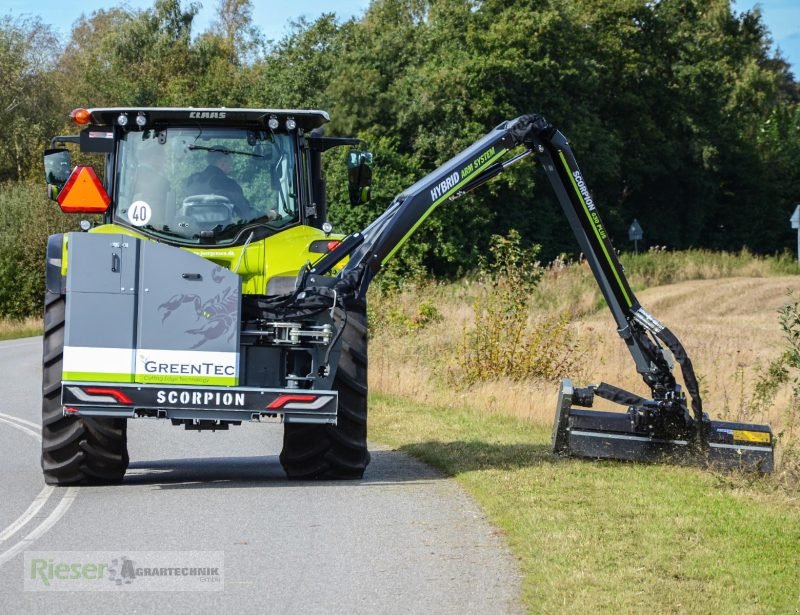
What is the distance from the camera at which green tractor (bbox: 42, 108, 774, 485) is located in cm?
1022

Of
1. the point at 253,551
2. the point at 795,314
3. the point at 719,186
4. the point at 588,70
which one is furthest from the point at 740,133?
the point at 253,551

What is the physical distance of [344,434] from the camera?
36.2ft

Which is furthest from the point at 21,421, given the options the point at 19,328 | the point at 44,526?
the point at 19,328

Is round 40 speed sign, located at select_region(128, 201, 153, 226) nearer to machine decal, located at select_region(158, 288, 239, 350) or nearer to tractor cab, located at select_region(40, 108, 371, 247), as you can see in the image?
tractor cab, located at select_region(40, 108, 371, 247)

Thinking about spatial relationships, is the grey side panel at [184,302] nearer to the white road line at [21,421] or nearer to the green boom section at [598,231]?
the green boom section at [598,231]

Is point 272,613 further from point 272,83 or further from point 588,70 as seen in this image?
point 272,83

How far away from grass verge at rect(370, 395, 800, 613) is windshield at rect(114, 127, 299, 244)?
289 cm

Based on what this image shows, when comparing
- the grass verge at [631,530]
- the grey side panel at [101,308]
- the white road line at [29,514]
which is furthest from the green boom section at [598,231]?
the white road line at [29,514]

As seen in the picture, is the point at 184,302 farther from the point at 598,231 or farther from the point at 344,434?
the point at 598,231

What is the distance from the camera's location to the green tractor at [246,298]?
10.2m

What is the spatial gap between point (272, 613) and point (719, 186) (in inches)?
2380

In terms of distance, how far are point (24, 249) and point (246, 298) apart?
4337cm

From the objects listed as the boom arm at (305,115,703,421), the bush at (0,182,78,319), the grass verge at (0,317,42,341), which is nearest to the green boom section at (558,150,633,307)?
the boom arm at (305,115,703,421)

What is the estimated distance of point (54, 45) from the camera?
7850 centimetres
